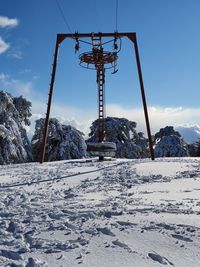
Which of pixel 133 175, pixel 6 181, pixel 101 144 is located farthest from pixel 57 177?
pixel 101 144

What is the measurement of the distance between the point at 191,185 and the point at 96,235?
484 cm

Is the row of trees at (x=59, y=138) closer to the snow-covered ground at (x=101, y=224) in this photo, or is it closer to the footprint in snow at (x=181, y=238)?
the snow-covered ground at (x=101, y=224)

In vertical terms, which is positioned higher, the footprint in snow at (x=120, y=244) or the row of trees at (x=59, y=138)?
the row of trees at (x=59, y=138)

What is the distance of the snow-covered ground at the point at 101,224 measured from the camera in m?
4.26

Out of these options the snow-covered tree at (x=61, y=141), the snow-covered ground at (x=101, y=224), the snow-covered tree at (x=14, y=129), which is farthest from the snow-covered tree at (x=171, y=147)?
the snow-covered ground at (x=101, y=224)

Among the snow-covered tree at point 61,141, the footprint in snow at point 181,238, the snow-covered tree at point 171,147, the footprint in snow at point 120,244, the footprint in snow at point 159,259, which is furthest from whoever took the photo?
the snow-covered tree at point 171,147

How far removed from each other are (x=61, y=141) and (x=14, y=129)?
515 centimetres

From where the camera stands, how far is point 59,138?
33531 mm

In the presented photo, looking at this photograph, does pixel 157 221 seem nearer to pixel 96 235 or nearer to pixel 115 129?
pixel 96 235

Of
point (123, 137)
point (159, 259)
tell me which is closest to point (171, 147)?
point (123, 137)

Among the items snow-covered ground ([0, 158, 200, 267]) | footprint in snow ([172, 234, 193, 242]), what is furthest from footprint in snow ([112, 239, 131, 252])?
footprint in snow ([172, 234, 193, 242])

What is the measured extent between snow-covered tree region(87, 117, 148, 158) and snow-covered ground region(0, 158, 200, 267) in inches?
1167

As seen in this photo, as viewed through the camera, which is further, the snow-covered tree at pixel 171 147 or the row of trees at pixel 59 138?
the snow-covered tree at pixel 171 147

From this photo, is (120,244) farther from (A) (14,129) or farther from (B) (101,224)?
(A) (14,129)
